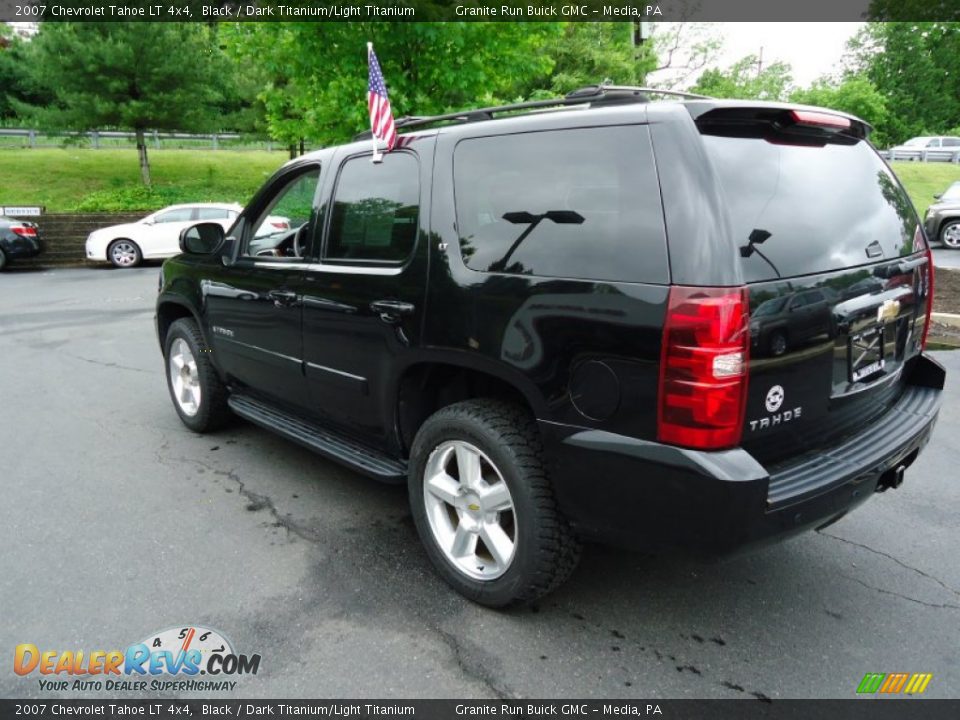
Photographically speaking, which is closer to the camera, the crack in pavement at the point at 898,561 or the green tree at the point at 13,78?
the crack in pavement at the point at 898,561

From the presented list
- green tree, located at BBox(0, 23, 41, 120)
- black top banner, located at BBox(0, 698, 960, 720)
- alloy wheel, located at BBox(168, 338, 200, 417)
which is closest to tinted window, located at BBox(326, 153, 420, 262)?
black top banner, located at BBox(0, 698, 960, 720)

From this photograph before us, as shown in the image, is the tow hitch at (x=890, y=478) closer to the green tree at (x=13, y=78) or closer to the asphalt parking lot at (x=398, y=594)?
the asphalt parking lot at (x=398, y=594)

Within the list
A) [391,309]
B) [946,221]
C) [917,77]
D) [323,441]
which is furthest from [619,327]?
[917,77]

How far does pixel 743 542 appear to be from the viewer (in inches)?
86.5

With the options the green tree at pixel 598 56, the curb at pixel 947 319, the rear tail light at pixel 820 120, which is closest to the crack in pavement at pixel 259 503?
the rear tail light at pixel 820 120

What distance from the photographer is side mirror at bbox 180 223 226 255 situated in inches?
178

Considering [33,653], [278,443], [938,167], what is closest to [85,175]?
[278,443]

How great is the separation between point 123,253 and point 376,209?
15.6 m

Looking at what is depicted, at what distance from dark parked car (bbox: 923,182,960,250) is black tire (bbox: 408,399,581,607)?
17.0 meters

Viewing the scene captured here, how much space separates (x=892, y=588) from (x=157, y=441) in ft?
14.6

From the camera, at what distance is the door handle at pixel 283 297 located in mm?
3666

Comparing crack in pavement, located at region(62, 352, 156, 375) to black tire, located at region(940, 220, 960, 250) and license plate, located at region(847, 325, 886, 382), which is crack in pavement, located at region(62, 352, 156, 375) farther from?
black tire, located at region(940, 220, 960, 250)

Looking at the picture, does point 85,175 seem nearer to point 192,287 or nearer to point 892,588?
point 192,287

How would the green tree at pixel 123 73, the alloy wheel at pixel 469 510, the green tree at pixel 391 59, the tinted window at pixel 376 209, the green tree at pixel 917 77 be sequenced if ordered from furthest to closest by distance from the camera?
the green tree at pixel 917 77
the green tree at pixel 123 73
the green tree at pixel 391 59
the tinted window at pixel 376 209
the alloy wheel at pixel 469 510
